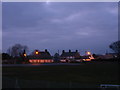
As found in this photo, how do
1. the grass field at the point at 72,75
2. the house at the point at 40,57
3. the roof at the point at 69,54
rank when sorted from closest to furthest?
1. the grass field at the point at 72,75
2. the house at the point at 40,57
3. the roof at the point at 69,54

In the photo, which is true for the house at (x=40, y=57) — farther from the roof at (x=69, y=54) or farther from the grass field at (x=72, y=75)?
the grass field at (x=72, y=75)

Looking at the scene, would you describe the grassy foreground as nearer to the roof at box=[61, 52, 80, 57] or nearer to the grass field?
the grass field

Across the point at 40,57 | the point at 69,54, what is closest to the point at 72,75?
the point at 40,57

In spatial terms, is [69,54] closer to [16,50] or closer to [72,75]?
[16,50]

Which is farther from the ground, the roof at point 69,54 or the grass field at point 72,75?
the roof at point 69,54

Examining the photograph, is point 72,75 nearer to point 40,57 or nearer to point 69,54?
point 40,57

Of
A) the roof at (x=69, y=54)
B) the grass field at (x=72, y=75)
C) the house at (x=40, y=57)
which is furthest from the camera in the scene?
the roof at (x=69, y=54)

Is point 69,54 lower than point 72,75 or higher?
higher

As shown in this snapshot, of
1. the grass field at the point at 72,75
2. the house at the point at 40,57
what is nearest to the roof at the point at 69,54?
the house at the point at 40,57

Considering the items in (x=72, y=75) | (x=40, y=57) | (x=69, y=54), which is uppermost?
(x=69, y=54)

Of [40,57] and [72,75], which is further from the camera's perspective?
[40,57]

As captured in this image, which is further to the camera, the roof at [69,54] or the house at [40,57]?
the roof at [69,54]

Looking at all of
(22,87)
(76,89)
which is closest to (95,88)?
(76,89)

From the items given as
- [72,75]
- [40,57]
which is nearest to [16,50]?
[40,57]
